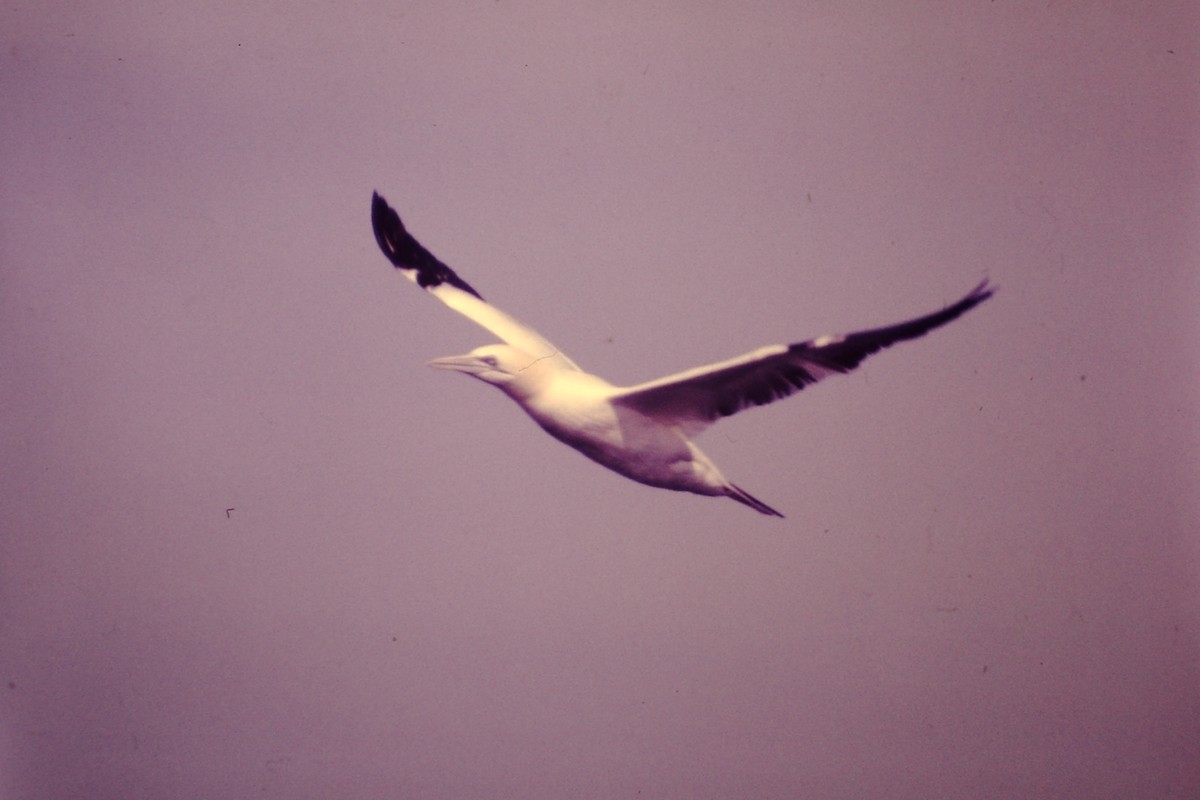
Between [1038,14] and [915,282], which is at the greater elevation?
[1038,14]

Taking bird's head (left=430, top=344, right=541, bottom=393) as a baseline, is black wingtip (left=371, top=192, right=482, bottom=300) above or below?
above

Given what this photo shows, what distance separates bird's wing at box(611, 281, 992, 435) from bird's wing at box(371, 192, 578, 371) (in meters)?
0.15

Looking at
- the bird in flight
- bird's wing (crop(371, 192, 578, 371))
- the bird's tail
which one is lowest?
the bird's tail

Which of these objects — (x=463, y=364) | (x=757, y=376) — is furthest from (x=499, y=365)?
(x=757, y=376)

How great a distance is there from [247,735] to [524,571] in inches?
17.2

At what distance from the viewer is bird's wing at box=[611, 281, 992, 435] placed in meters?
0.83

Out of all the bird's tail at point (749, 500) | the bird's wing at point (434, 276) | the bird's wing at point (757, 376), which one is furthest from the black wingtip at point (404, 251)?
the bird's tail at point (749, 500)

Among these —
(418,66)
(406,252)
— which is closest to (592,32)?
(418,66)

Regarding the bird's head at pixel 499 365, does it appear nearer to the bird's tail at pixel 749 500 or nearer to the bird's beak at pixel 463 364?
the bird's beak at pixel 463 364

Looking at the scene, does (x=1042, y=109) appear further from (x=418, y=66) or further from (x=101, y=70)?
(x=101, y=70)

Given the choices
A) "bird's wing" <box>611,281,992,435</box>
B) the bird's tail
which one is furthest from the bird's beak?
the bird's tail

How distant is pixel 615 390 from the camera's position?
2.96ft

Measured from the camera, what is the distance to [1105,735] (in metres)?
0.96

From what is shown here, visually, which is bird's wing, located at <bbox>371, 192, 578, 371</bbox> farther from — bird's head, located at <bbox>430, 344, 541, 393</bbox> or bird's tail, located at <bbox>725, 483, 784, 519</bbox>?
bird's tail, located at <bbox>725, 483, 784, 519</bbox>
